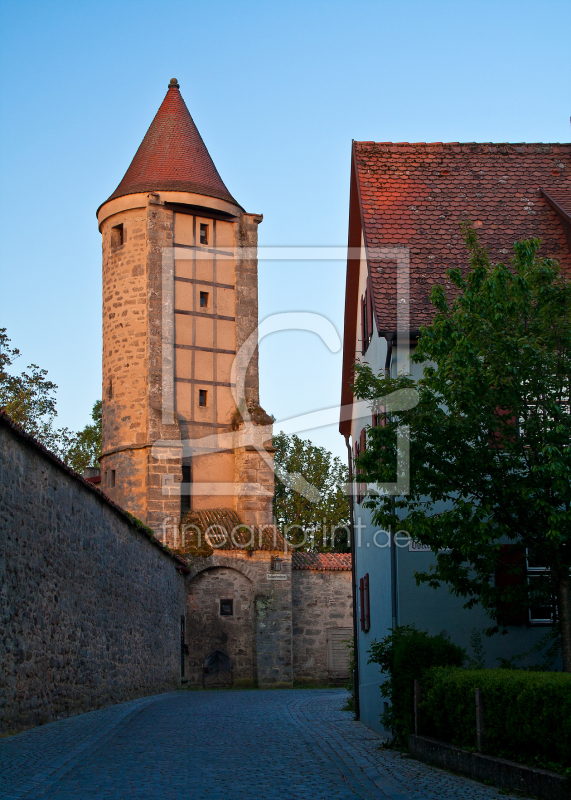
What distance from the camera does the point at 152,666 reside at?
2188 centimetres

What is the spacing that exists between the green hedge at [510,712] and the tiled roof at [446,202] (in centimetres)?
573

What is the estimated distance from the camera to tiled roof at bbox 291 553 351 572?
32.0 metres

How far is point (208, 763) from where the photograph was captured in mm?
9336

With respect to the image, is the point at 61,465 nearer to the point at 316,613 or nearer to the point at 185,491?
the point at 185,491

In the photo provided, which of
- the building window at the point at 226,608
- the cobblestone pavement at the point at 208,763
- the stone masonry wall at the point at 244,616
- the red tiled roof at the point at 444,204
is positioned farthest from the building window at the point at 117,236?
the cobblestone pavement at the point at 208,763

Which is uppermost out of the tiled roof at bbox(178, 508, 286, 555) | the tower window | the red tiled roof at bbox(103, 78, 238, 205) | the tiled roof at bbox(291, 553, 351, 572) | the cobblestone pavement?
the red tiled roof at bbox(103, 78, 238, 205)

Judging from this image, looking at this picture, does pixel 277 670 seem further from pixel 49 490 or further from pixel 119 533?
pixel 49 490

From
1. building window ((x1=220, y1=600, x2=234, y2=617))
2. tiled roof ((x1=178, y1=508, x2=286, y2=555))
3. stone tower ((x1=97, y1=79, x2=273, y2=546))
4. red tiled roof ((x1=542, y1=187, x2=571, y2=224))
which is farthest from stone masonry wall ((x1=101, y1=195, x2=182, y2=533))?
red tiled roof ((x1=542, y1=187, x2=571, y2=224))

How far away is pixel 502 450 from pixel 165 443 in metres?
21.9

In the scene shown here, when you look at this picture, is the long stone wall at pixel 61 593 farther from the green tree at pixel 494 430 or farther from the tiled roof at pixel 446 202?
the tiled roof at pixel 446 202

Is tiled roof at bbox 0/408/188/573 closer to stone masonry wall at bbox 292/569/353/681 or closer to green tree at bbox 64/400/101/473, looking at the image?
stone masonry wall at bbox 292/569/353/681

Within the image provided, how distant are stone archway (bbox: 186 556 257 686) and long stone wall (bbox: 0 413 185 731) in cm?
927

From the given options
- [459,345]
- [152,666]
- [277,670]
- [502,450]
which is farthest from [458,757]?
[277,670]

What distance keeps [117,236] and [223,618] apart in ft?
45.2
